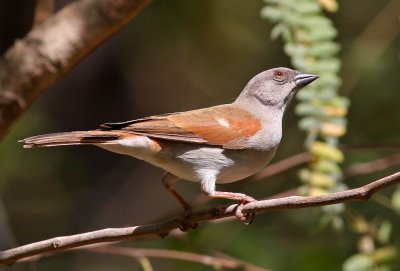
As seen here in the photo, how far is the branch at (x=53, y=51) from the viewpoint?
4227 mm

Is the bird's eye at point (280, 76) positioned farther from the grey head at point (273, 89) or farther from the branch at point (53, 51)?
the branch at point (53, 51)

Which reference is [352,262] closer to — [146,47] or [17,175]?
[17,175]

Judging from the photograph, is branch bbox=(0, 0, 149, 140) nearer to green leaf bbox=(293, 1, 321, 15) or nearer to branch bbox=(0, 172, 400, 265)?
green leaf bbox=(293, 1, 321, 15)

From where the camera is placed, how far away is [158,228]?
11.0 ft

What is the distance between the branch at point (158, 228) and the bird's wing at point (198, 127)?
77 centimetres

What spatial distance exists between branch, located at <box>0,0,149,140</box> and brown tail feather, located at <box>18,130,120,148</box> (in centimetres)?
51

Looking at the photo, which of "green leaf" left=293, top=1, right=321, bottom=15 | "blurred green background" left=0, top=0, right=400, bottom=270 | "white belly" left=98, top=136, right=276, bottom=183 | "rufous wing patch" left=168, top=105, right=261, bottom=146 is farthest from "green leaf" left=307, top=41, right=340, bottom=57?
"blurred green background" left=0, top=0, right=400, bottom=270

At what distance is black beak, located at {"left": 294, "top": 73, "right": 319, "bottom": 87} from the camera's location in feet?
14.8

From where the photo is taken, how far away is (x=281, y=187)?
6.70m

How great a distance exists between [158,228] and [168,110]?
514 cm

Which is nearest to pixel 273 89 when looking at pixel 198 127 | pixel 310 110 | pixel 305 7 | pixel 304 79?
pixel 304 79

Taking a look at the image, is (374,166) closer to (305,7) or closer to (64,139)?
(305,7)

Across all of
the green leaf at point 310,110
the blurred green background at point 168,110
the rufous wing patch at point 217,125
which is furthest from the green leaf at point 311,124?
the blurred green background at point 168,110

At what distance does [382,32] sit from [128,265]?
302cm
